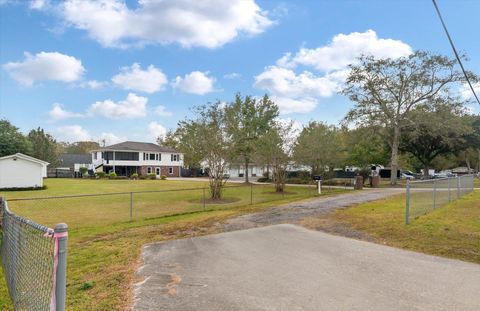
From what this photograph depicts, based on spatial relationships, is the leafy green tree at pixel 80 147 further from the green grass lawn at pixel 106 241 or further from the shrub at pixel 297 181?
the green grass lawn at pixel 106 241

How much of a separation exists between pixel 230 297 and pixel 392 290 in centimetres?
230

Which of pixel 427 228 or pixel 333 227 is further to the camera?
pixel 333 227

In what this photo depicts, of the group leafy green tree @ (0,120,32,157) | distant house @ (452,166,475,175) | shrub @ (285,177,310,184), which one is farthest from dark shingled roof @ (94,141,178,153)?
distant house @ (452,166,475,175)

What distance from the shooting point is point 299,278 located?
514 centimetres

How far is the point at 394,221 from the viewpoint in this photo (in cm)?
979

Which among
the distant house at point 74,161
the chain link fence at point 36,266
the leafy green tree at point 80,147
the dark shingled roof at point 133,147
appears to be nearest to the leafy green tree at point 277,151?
the chain link fence at point 36,266

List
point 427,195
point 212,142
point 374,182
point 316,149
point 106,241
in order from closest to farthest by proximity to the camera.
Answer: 1. point 106,241
2. point 427,195
3. point 212,142
4. point 316,149
5. point 374,182

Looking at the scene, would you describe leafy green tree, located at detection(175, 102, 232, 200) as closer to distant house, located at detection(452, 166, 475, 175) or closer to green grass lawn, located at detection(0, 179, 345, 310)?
green grass lawn, located at detection(0, 179, 345, 310)

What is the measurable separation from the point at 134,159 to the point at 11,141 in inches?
653

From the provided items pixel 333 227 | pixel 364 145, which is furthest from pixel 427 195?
pixel 364 145

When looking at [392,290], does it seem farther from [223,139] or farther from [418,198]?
[223,139]

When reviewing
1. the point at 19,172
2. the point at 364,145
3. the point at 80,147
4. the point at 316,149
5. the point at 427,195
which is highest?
the point at 80,147

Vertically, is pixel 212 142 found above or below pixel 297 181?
above

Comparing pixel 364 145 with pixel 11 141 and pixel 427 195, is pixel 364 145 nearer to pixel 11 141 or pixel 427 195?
pixel 427 195
